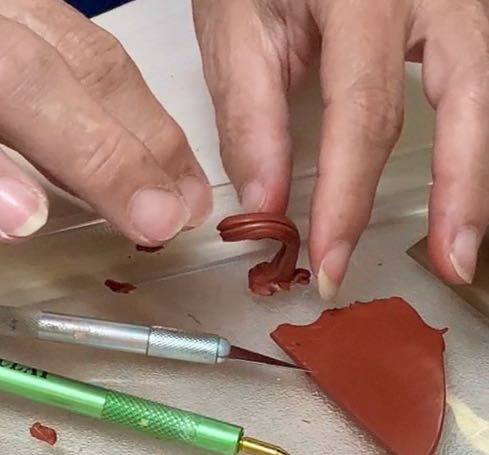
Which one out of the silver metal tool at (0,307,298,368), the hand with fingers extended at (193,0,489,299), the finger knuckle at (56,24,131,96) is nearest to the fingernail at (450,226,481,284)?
the hand with fingers extended at (193,0,489,299)

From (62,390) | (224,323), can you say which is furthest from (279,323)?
(62,390)

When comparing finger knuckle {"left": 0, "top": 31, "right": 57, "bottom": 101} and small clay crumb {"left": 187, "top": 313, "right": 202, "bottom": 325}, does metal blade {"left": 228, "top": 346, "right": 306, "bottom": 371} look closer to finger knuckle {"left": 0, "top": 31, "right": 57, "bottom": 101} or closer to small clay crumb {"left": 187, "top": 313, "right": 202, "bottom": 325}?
small clay crumb {"left": 187, "top": 313, "right": 202, "bottom": 325}

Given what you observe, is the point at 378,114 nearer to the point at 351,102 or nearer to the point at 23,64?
the point at 351,102

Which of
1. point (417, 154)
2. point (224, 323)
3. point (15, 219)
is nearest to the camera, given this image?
point (15, 219)

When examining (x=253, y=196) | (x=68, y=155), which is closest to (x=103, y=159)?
(x=68, y=155)

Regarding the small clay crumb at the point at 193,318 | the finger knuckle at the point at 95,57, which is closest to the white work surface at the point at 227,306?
the small clay crumb at the point at 193,318

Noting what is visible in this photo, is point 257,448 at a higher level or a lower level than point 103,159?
lower

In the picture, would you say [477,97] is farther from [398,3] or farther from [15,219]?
[15,219]
